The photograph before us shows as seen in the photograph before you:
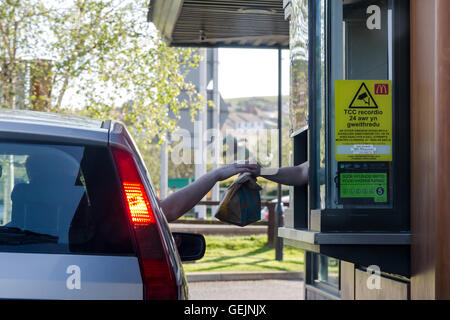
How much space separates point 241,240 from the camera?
19.2 m

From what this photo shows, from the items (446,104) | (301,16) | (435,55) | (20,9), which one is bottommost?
(446,104)

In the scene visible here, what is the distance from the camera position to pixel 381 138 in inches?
180

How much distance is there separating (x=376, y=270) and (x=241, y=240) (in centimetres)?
1392

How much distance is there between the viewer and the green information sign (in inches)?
181

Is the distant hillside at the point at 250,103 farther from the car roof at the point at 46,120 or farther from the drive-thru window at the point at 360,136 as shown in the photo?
the car roof at the point at 46,120

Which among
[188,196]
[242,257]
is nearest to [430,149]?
[188,196]

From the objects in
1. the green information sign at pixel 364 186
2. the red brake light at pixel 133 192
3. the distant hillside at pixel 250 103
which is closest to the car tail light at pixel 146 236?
the red brake light at pixel 133 192

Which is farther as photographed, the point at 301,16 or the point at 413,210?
the point at 301,16

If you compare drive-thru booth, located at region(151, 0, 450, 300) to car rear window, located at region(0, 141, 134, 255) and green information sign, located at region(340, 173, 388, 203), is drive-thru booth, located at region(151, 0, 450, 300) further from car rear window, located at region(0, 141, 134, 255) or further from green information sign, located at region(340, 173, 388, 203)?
car rear window, located at region(0, 141, 134, 255)

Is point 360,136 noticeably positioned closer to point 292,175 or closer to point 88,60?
point 292,175

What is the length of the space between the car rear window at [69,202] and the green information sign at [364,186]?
2270mm

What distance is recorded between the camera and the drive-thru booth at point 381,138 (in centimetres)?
410
